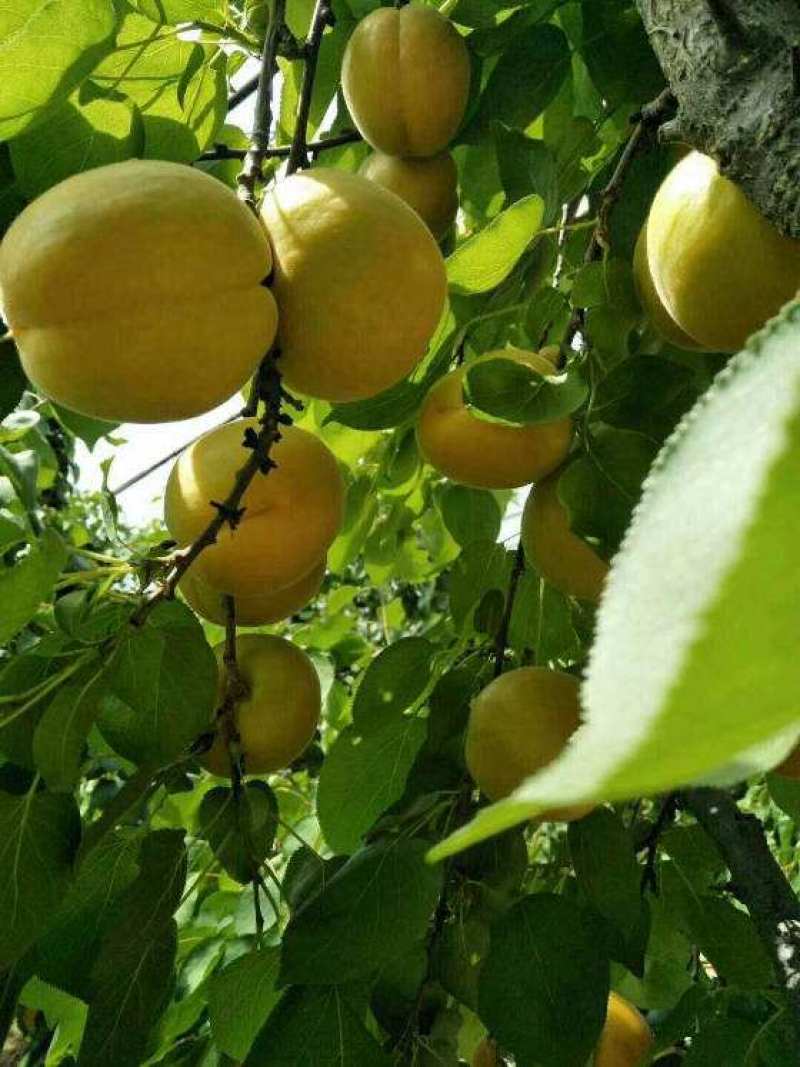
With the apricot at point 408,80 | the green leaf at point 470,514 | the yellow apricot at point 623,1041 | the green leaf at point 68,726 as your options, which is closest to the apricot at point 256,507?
the green leaf at point 68,726

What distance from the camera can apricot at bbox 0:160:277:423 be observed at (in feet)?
2.32

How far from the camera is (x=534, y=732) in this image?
106 centimetres

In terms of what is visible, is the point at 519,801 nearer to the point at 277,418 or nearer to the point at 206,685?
the point at 277,418

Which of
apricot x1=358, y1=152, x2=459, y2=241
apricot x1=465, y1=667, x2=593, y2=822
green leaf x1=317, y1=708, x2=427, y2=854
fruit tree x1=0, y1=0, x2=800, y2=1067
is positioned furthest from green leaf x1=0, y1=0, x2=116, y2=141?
green leaf x1=317, y1=708, x2=427, y2=854

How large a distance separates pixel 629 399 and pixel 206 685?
429mm

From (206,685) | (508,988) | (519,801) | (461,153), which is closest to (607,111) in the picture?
(461,153)

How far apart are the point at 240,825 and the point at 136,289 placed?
0.61 m

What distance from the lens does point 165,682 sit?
1019mm

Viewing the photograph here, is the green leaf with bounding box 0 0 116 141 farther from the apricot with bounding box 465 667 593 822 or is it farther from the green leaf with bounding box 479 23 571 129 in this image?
the apricot with bounding box 465 667 593 822

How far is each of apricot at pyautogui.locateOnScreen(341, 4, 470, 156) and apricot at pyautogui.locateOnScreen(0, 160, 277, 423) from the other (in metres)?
0.49

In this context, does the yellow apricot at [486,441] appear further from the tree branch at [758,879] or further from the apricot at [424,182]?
the tree branch at [758,879]

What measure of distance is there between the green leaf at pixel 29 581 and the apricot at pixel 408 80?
1.91 ft

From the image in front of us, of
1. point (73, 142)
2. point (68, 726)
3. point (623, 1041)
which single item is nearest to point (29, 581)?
point (68, 726)

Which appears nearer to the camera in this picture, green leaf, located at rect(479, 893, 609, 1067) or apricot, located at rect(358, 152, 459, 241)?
green leaf, located at rect(479, 893, 609, 1067)
